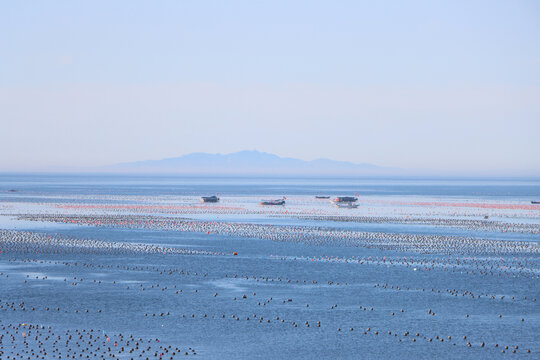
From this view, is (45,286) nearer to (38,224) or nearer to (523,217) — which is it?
(38,224)

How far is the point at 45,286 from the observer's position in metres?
57.7

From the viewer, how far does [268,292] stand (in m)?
56.9

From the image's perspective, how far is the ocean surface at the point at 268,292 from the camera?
4241cm

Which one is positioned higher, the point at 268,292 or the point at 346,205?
the point at 346,205

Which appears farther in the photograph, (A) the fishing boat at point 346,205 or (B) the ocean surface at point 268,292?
(A) the fishing boat at point 346,205

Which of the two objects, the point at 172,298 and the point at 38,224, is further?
the point at 38,224

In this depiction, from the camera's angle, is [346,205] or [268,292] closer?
[268,292]

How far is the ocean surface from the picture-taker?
139 feet

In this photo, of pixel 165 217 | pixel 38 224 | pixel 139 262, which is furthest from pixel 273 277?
pixel 165 217

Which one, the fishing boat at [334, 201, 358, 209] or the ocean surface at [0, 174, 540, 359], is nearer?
the ocean surface at [0, 174, 540, 359]

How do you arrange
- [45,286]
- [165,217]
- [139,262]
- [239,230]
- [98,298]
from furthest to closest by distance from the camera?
[165,217], [239,230], [139,262], [45,286], [98,298]

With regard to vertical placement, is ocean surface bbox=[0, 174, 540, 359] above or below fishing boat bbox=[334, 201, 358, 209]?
below

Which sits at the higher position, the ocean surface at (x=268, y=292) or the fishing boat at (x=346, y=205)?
the fishing boat at (x=346, y=205)

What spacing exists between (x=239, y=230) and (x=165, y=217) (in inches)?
986
